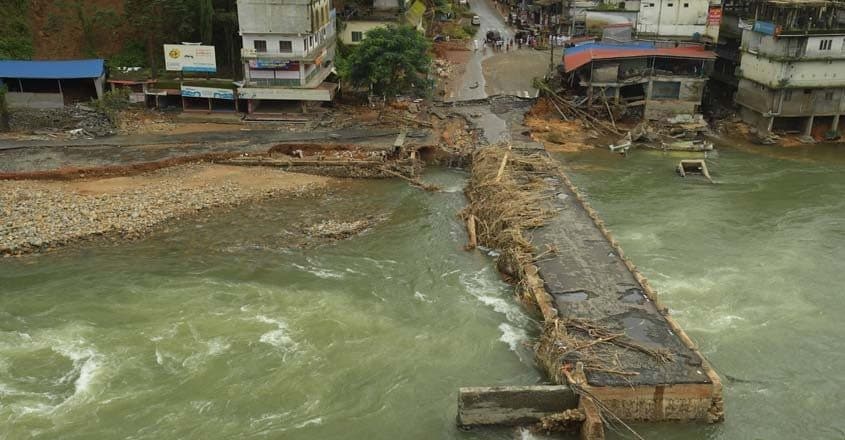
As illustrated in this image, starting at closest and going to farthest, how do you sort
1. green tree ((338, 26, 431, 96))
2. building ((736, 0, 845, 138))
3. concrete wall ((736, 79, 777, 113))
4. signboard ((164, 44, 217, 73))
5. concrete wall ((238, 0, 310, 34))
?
building ((736, 0, 845, 138)), green tree ((338, 26, 431, 96)), concrete wall ((238, 0, 310, 34)), concrete wall ((736, 79, 777, 113)), signboard ((164, 44, 217, 73))

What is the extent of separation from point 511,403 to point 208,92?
36.2 meters

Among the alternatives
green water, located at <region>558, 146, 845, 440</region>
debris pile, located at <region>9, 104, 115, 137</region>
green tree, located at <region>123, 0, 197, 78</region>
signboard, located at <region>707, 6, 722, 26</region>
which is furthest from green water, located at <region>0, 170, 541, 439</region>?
signboard, located at <region>707, 6, 722, 26</region>

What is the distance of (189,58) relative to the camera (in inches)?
1945

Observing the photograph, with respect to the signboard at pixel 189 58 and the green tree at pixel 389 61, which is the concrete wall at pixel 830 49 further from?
the signboard at pixel 189 58

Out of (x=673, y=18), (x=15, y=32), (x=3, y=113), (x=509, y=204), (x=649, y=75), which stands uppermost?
(x=673, y=18)

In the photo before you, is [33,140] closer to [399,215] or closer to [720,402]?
[399,215]

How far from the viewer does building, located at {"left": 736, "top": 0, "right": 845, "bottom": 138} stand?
148ft

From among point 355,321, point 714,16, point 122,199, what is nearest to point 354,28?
point 714,16

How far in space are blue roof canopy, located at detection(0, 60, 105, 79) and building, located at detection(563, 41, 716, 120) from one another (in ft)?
111

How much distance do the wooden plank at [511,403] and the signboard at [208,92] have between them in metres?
34.8

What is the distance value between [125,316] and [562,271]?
52.7ft

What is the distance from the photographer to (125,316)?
2498cm

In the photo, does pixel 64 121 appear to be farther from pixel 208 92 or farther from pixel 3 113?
pixel 208 92

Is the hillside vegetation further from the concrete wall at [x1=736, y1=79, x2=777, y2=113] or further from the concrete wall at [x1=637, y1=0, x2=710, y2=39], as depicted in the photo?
the concrete wall at [x1=736, y1=79, x2=777, y2=113]
